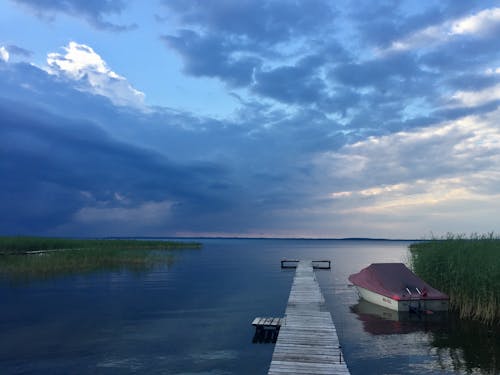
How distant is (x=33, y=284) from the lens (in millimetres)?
37156

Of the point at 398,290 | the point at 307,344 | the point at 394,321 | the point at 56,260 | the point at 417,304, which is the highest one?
the point at 56,260

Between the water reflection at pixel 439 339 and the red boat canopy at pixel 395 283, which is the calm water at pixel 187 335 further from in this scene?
the red boat canopy at pixel 395 283

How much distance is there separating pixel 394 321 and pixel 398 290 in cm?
263

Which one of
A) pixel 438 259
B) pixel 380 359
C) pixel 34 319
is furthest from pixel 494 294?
pixel 34 319

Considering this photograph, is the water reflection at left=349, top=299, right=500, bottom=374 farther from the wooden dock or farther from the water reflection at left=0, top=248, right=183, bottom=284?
the water reflection at left=0, top=248, right=183, bottom=284

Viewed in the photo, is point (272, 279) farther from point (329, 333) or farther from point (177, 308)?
point (329, 333)

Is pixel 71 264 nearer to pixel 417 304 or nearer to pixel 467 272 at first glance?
pixel 417 304

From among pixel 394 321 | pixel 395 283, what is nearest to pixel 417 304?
pixel 394 321

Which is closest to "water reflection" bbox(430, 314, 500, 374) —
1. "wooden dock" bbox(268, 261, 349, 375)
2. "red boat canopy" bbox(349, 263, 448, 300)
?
"red boat canopy" bbox(349, 263, 448, 300)

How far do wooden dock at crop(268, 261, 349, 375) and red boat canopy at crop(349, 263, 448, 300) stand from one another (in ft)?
18.1

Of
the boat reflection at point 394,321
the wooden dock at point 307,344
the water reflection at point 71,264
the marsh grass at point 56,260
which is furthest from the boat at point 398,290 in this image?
the marsh grass at point 56,260

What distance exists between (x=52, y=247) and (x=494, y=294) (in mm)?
67851

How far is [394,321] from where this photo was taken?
23.3m

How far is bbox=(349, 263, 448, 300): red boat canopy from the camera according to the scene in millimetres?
24000
